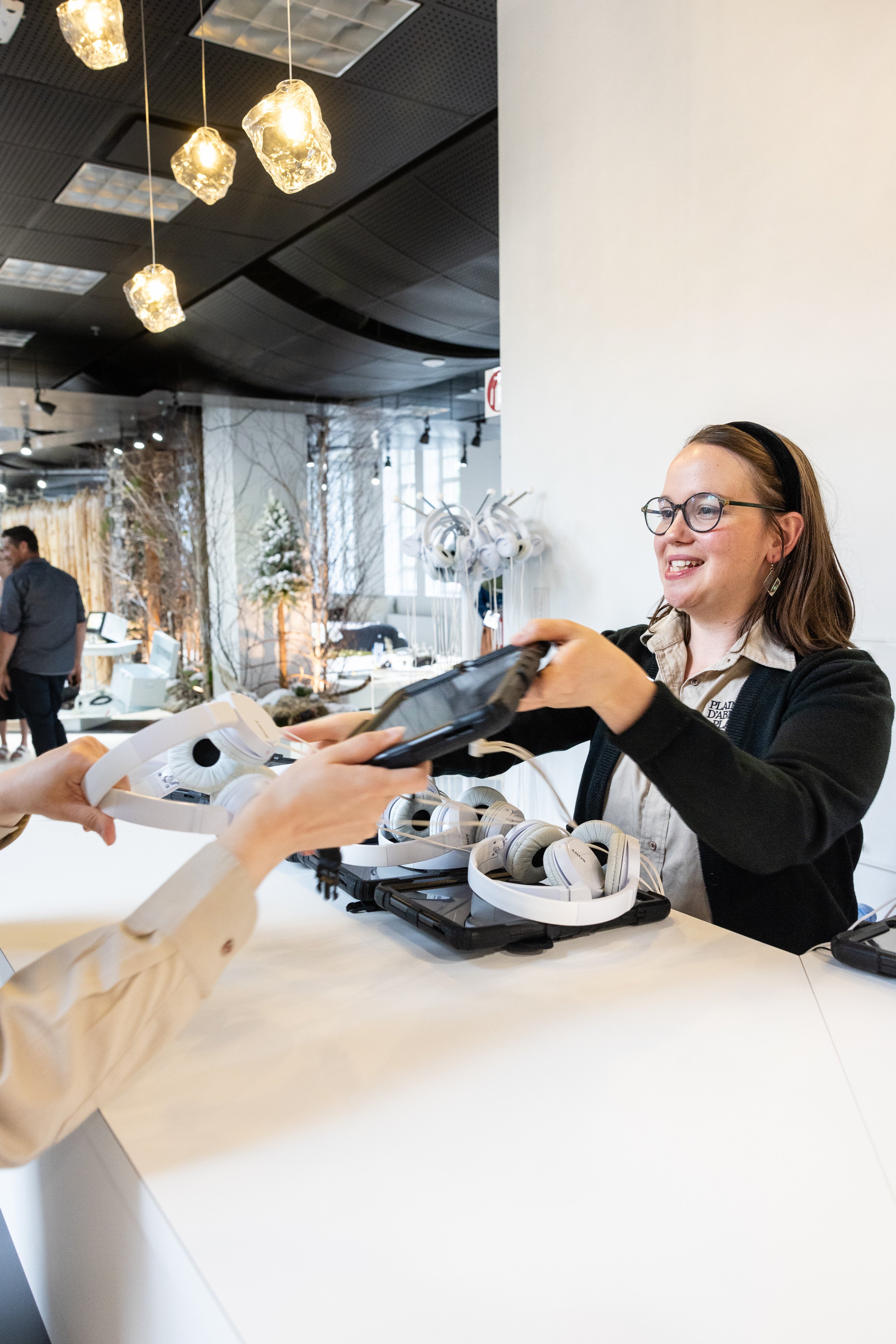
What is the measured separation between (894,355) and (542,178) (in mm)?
1589

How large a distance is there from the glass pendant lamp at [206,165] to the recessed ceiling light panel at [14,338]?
5.75m

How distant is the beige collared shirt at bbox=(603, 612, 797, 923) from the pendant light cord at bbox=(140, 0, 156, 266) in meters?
2.82

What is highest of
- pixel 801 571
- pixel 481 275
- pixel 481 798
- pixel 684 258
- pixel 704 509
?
pixel 481 275

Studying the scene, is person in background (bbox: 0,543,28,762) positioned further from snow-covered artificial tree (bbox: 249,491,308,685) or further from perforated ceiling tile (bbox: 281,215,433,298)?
perforated ceiling tile (bbox: 281,215,433,298)

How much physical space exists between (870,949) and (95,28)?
8.61ft

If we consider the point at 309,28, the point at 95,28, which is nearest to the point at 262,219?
the point at 309,28

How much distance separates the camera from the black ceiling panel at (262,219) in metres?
4.02

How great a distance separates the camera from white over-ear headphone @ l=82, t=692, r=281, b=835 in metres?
1.00

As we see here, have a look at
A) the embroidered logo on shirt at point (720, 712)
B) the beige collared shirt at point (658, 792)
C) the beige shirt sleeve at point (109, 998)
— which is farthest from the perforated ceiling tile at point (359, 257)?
the beige shirt sleeve at point (109, 998)

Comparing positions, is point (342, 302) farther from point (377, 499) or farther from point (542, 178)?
point (542, 178)

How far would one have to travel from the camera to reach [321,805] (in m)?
0.85

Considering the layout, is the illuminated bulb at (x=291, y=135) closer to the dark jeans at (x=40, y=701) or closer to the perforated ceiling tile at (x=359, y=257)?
the perforated ceiling tile at (x=359, y=257)

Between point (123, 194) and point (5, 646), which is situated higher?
point (123, 194)

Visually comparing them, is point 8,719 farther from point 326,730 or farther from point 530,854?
point 530,854
